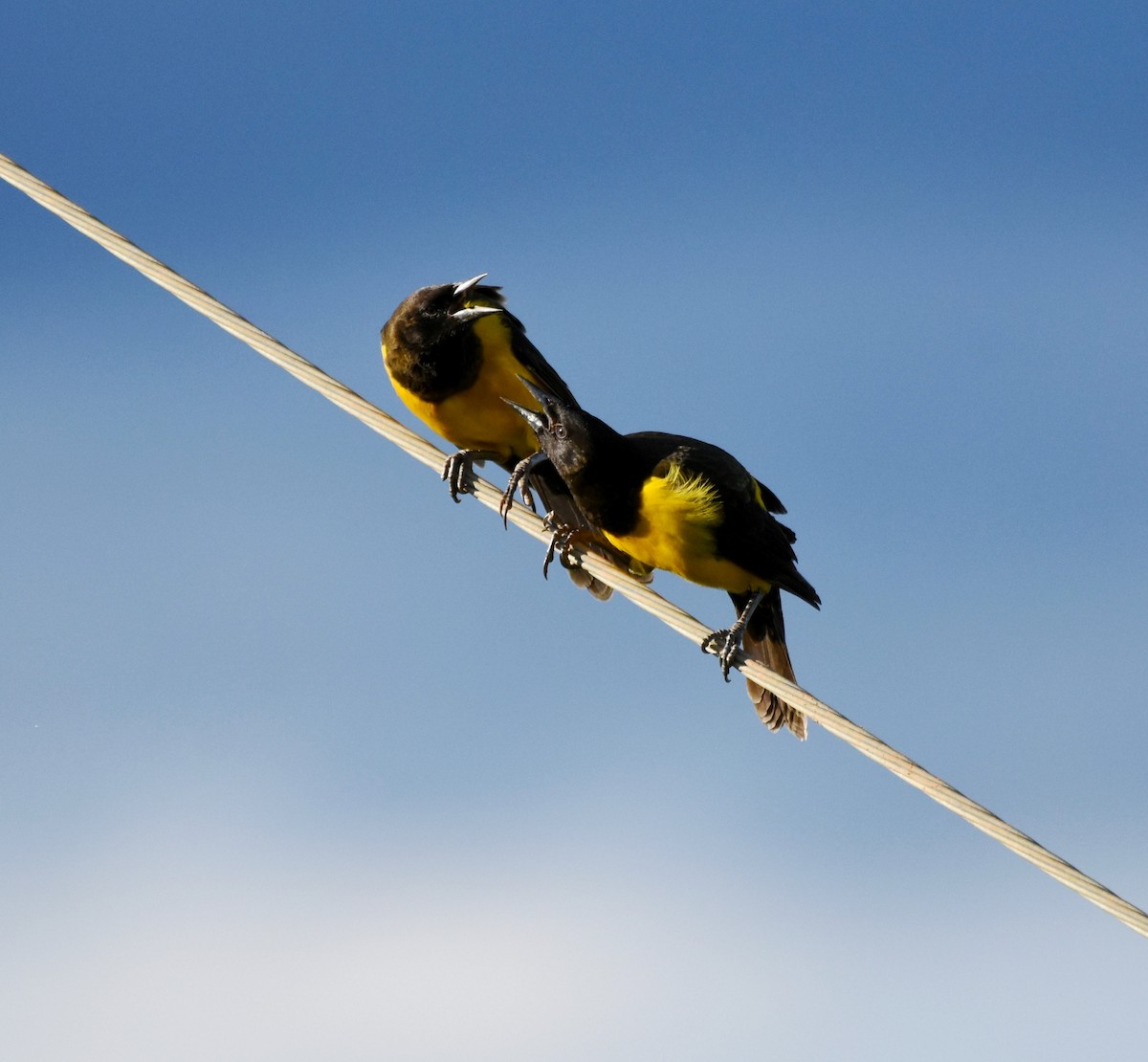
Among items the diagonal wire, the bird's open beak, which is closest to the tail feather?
the bird's open beak

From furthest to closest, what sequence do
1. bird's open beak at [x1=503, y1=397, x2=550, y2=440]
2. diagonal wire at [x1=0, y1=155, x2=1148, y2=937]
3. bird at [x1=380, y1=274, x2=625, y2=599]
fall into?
bird at [x1=380, y1=274, x2=625, y2=599]
bird's open beak at [x1=503, y1=397, x2=550, y2=440]
diagonal wire at [x1=0, y1=155, x2=1148, y2=937]

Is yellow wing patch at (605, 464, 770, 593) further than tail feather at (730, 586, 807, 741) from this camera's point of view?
No

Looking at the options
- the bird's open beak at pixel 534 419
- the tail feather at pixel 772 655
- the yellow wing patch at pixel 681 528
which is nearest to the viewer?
the yellow wing patch at pixel 681 528

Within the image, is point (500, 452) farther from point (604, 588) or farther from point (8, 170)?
point (8, 170)

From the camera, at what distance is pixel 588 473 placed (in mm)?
8562

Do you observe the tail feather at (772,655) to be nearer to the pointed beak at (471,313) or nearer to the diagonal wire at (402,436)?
the diagonal wire at (402,436)

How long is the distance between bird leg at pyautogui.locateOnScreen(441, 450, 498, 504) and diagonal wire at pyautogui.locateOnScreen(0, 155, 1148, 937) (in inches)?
50.3

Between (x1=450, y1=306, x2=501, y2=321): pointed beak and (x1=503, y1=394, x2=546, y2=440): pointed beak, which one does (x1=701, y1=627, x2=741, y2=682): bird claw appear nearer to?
(x1=503, y1=394, x2=546, y2=440): pointed beak

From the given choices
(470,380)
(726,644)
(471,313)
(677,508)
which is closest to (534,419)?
(470,380)

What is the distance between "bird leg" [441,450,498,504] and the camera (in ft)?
30.0

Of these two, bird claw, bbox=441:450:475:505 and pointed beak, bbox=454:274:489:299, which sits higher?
pointed beak, bbox=454:274:489:299

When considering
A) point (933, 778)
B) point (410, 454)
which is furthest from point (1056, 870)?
point (410, 454)

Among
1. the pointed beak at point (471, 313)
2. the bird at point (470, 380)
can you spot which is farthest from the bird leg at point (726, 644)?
the pointed beak at point (471, 313)

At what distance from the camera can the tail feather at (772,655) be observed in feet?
30.6
